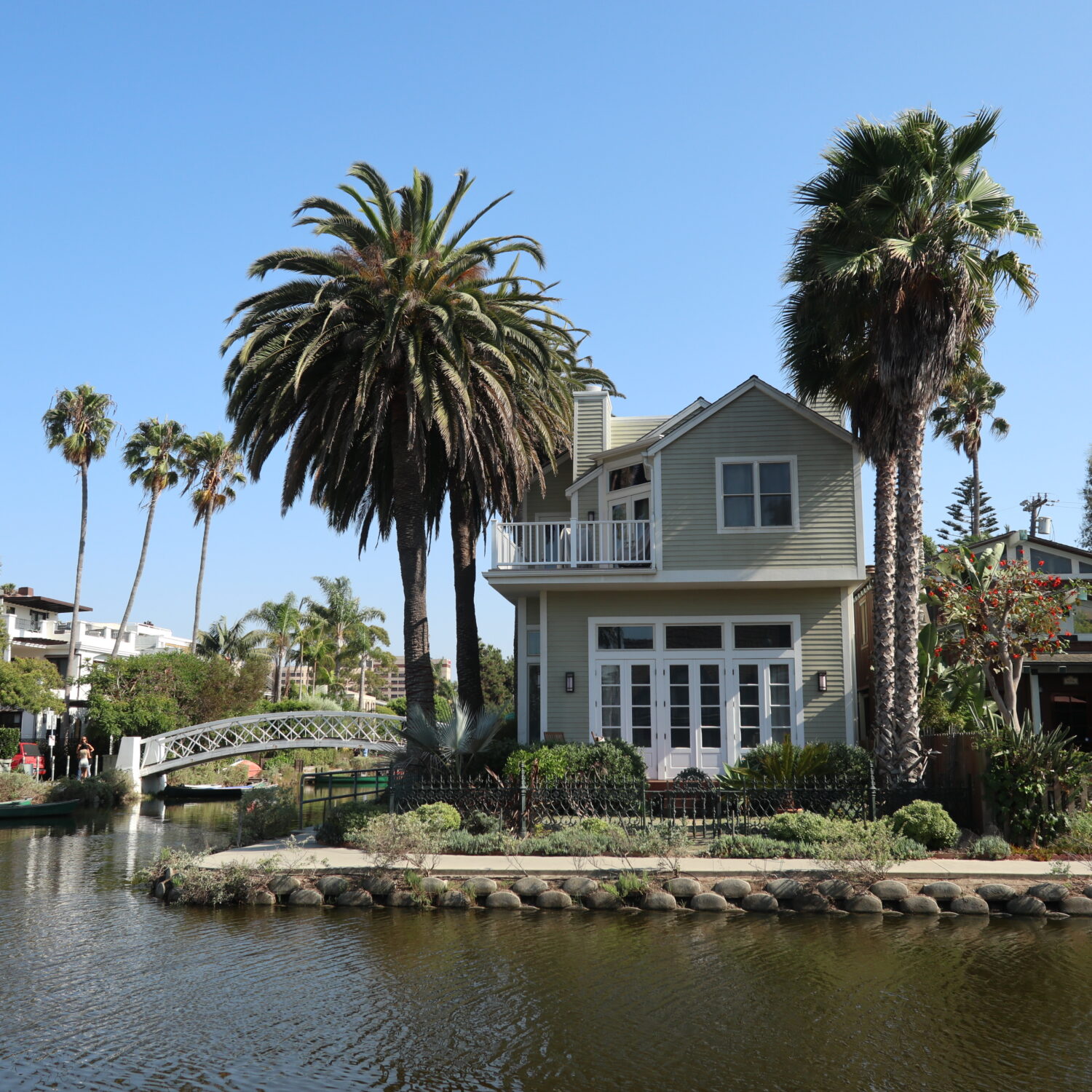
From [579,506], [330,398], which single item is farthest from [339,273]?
[579,506]

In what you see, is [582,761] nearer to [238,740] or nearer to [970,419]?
[238,740]

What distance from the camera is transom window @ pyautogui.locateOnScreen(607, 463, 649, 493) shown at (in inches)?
930

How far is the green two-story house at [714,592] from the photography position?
69.4 ft

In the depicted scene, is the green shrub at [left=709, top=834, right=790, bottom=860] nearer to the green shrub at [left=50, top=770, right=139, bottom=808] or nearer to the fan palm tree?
the green shrub at [left=50, top=770, right=139, bottom=808]

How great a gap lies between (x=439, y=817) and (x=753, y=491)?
983cm

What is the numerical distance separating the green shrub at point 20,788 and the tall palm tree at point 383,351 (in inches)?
597

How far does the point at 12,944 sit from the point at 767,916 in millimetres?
9021

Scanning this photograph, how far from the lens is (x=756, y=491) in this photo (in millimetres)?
21609

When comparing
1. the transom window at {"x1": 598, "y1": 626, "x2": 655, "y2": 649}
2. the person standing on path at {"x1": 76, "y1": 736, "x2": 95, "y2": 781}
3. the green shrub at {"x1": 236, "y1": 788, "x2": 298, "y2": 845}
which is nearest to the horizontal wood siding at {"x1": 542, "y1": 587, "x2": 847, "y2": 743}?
the transom window at {"x1": 598, "y1": 626, "x2": 655, "y2": 649}

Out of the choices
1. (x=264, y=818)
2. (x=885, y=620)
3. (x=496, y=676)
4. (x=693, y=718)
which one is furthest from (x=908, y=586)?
Answer: (x=496, y=676)

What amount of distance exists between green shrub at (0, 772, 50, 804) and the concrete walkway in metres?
18.1

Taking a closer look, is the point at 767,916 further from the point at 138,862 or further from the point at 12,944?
the point at 138,862

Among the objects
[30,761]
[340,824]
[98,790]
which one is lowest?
[98,790]

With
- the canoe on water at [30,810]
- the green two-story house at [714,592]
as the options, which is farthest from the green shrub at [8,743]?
the green two-story house at [714,592]
